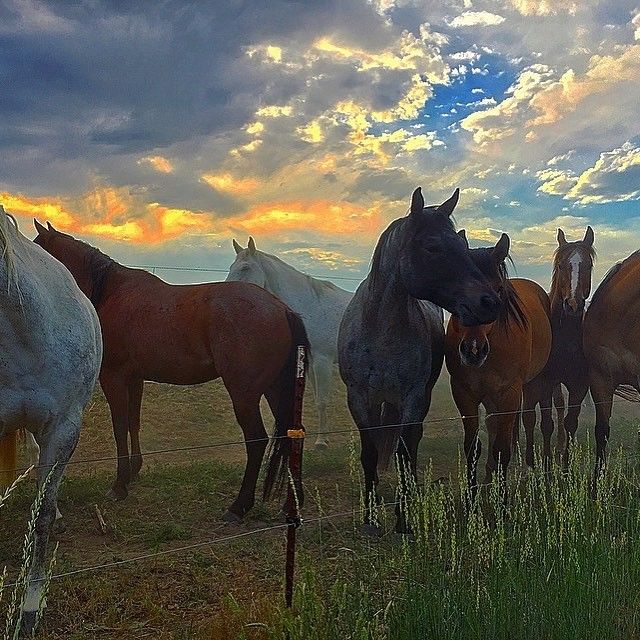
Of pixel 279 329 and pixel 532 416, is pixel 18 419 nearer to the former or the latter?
pixel 279 329

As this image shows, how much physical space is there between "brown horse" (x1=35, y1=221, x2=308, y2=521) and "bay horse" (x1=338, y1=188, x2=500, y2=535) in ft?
2.00

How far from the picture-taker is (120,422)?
5543 mm

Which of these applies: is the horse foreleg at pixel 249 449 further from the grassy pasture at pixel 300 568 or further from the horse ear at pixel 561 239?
the horse ear at pixel 561 239

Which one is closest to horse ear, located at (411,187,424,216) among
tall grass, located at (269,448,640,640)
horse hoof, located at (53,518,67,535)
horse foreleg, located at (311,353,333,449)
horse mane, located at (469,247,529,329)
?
horse mane, located at (469,247,529,329)

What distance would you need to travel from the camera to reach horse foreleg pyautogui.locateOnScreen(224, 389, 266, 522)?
5.02 m

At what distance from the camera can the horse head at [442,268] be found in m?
4.33

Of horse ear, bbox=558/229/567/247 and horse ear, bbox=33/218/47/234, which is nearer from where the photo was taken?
horse ear, bbox=33/218/47/234

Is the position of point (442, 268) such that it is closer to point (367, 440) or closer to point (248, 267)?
point (367, 440)

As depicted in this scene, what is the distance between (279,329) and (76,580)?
237 cm

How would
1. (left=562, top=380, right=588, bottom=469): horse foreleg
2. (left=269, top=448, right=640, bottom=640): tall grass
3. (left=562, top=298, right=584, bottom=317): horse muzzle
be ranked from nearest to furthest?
(left=269, top=448, right=640, bottom=640): tall grass → (left=562, top=298, right=584, bottom=317): horse muzzle → (left=562, top=380, right=588, bottom=469): horse foreleg

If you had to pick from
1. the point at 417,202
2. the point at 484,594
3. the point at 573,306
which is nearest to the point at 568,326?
the point at 573,306

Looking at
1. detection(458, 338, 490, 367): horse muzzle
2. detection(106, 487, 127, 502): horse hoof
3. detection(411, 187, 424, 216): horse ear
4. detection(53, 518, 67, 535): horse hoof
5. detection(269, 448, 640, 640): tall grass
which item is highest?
detection(411, 187, 424, 216): horse ear

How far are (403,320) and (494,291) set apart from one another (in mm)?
729

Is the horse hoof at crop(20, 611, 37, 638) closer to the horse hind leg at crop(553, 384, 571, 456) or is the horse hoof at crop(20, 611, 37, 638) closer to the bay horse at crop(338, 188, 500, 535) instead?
the bay horse at crop(338, 188, 500, 535)
